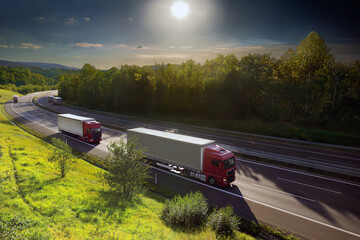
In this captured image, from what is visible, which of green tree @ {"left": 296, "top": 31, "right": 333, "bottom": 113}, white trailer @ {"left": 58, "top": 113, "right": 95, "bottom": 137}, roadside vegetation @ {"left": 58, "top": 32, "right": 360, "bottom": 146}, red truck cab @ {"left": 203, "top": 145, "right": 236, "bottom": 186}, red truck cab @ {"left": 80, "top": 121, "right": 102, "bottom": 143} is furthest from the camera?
green tree @ {"left": 296, "top": 31, "right": 333, "bottom": 113}

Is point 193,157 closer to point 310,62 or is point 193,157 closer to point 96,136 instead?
point 96,136

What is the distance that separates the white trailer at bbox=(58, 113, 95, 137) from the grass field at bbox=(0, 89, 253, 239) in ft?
51.2

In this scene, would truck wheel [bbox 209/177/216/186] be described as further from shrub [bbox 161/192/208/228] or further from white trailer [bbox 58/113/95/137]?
white trailer [bbox 58/113/95/137]

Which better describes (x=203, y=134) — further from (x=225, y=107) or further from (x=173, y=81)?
(x=173, y=81)

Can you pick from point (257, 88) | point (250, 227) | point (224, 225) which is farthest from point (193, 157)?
point (257, 88)

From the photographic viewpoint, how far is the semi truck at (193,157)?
747 inches

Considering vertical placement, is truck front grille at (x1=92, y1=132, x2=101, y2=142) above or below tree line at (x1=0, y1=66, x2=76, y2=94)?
below

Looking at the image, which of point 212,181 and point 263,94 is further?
point 263,94

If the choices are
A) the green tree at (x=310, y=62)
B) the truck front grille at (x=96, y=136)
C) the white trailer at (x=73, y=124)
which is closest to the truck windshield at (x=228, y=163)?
the truck front grille at (x=96, y=136)

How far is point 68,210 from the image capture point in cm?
1216

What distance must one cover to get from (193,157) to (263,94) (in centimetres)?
Answer: 3230

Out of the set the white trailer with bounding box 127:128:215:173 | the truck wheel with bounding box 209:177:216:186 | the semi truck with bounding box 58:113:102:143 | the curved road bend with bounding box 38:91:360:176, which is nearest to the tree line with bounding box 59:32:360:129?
the curved road bend with bounding box 38:91:360:176

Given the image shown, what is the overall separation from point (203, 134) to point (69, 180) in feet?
88.3

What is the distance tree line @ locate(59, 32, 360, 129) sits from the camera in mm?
39406
